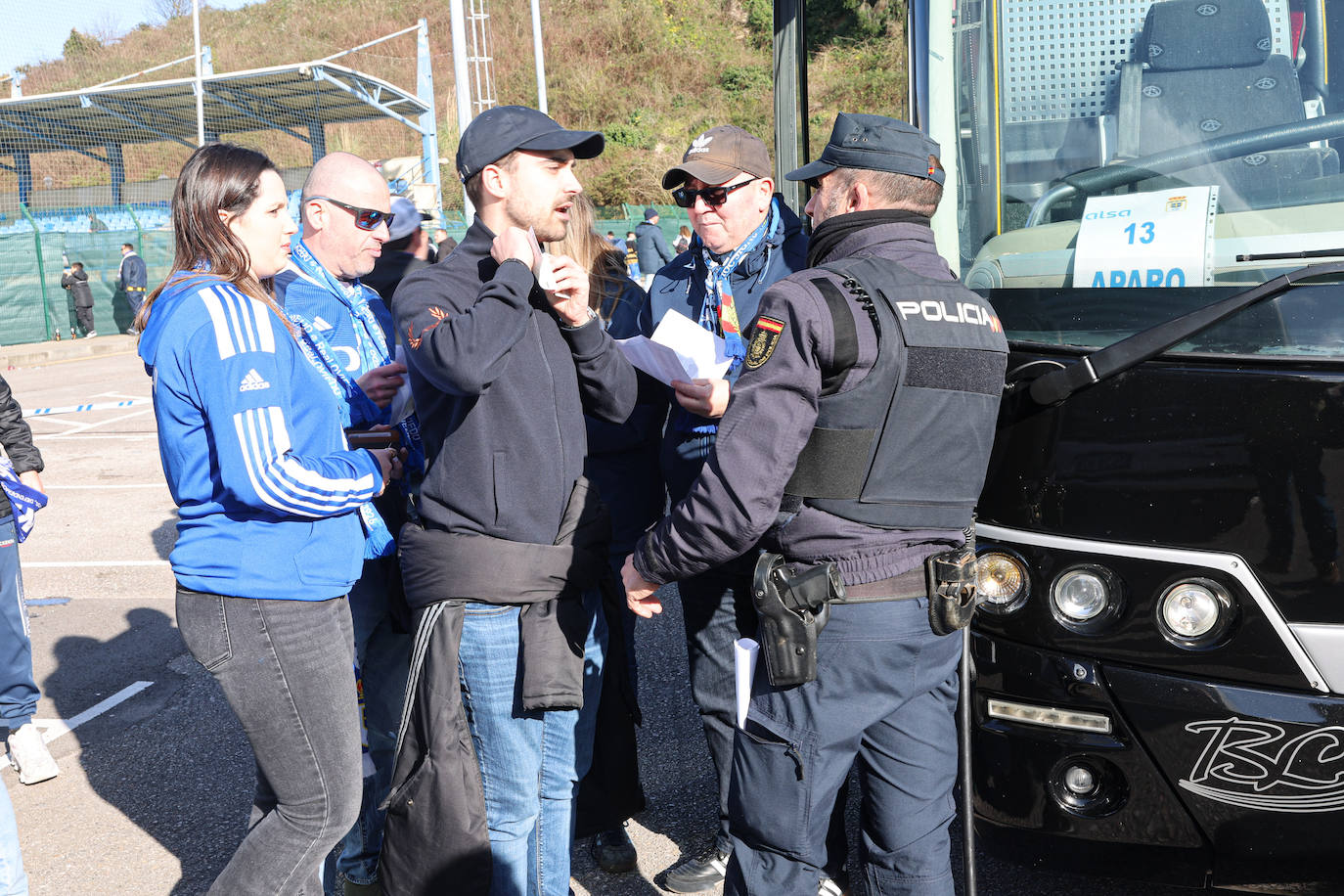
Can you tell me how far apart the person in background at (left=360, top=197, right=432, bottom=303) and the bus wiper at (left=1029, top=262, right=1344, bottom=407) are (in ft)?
8.50

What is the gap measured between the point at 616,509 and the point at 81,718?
8.94 feet

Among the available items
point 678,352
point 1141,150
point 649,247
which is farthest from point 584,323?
point 649,247

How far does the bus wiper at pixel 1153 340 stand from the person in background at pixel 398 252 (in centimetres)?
259

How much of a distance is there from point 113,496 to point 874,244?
7.80m

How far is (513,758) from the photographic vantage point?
232cm

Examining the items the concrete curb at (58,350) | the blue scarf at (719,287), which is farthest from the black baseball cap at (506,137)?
the concrete curb at (58,350)

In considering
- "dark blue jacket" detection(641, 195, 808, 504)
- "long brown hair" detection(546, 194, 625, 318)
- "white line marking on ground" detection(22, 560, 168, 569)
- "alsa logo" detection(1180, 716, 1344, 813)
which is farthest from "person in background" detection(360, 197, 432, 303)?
"white line marking on ground" detection(22, 560, 168, 569)

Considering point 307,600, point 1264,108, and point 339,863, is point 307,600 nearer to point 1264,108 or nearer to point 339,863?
point 339,863

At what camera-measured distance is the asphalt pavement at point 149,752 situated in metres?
3.28

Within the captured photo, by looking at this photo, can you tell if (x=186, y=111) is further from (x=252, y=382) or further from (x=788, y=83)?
(x=252, y=382)

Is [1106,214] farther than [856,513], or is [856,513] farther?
[1106,214]

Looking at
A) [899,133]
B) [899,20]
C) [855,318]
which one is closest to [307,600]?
[855,318]

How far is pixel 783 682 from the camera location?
2.16 m

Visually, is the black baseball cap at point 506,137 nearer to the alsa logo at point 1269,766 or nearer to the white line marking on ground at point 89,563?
the alsa logo at point 1269,766
